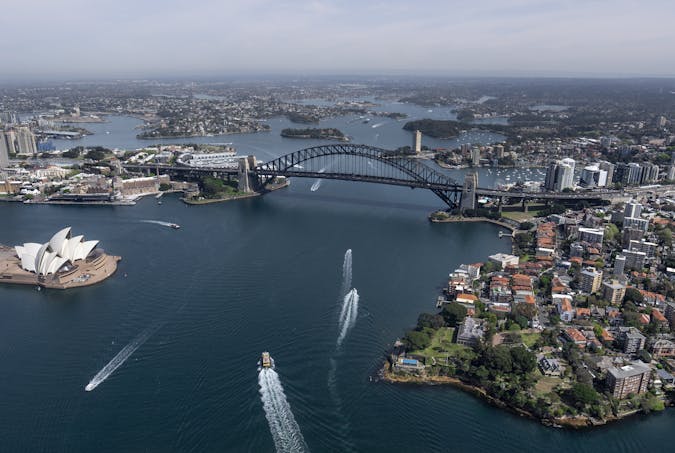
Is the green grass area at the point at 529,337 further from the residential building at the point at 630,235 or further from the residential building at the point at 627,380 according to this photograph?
the residential building at the point at 630,235

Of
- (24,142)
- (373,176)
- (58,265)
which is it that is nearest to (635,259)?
(373,176)

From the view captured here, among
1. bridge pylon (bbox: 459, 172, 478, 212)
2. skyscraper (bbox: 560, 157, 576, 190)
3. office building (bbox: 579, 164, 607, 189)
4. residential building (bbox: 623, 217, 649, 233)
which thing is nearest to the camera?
residential building (bbox: 623, 217, 649, 233)

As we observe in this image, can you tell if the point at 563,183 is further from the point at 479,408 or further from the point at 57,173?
the point at 57,173

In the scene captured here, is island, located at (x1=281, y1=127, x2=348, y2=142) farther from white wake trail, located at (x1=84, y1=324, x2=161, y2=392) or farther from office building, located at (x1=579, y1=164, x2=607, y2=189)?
white wake trail, located at (x1=84, y1=324, x2=161, y2=392)

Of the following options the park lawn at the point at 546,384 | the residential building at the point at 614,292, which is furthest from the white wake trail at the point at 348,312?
the residential building at the point at 614,292

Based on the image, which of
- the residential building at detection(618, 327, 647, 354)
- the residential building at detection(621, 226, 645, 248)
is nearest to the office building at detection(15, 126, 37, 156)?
the residential building at detection(621, 226, 645, 248)

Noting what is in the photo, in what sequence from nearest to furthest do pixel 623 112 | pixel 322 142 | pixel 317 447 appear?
1. pixel 317 447
2. pixel 322 142
3. pixel 623 112

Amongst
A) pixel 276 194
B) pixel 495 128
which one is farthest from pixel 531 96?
pixel 276 194

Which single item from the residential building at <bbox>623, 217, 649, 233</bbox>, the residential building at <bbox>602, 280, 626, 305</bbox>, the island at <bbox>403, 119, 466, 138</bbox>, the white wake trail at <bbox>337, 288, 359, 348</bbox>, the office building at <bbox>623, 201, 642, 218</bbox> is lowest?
the white wake trail at <bbox>337, 288, 359, 348</bbox>
